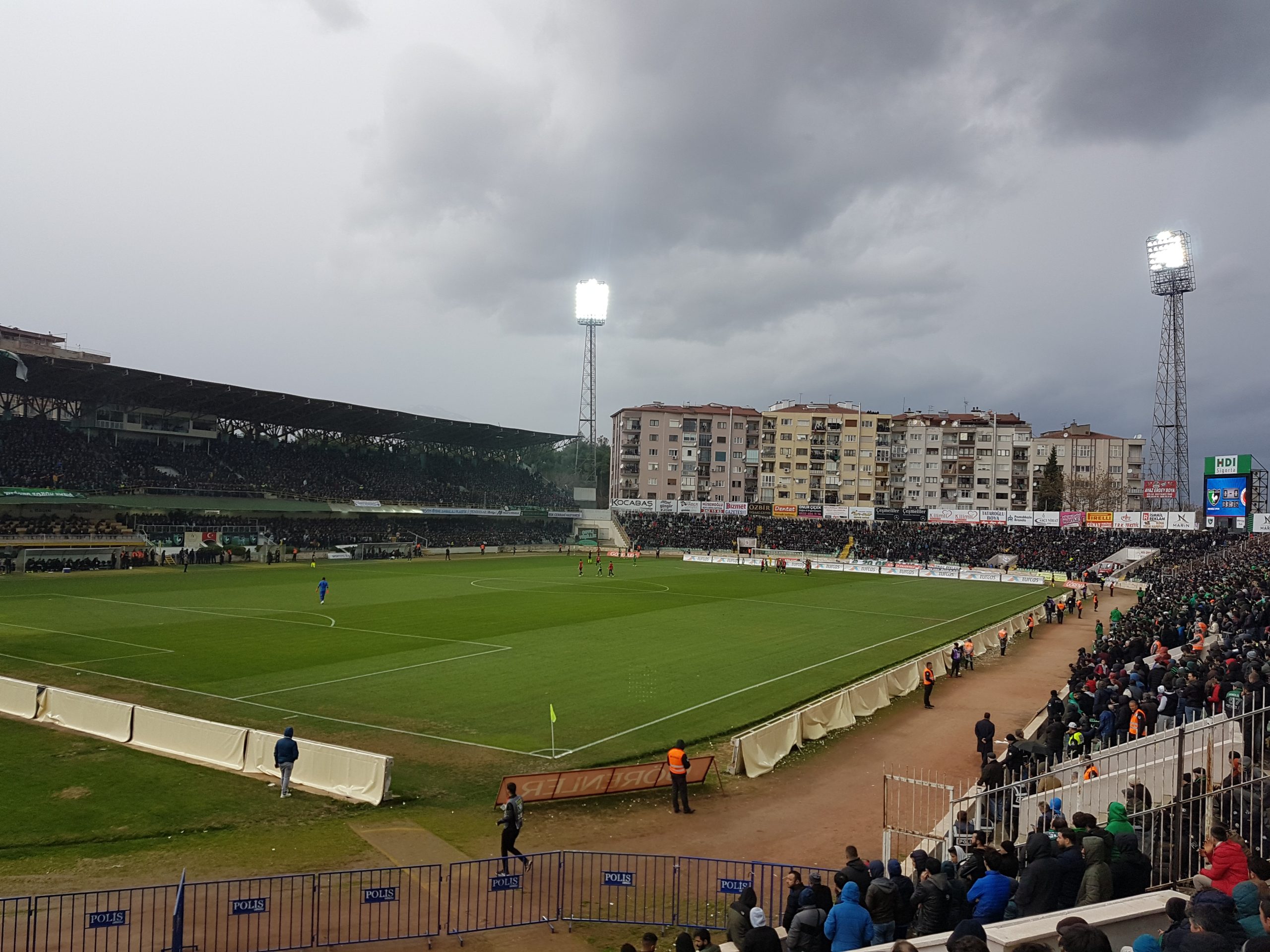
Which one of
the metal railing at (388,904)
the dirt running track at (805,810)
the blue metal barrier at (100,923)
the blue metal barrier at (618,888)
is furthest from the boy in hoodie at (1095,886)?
the blue metal barrier at (100,923)

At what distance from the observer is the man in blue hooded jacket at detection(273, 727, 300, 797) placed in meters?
15.1

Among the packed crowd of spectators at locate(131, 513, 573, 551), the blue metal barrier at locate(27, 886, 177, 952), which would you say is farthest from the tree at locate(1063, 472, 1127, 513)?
the blue metal barrier at locate(27, 886, 177, 952)

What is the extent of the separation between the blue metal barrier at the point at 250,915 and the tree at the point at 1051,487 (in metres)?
121

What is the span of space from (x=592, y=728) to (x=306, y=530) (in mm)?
64225

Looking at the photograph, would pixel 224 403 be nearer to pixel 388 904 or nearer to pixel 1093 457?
pixel 388 904

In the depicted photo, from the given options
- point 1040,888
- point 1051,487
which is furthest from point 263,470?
point 1051,487

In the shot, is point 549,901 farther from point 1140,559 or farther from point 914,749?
point 1140,559

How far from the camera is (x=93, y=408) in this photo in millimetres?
70312

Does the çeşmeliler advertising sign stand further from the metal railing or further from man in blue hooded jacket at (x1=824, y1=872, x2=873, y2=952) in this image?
man in blue hooded jacket at (x1=824, y1=872, x2=873, y2=952)

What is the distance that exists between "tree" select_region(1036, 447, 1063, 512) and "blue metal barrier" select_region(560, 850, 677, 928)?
117582 millimetres

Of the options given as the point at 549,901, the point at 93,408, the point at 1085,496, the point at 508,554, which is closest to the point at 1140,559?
the point at 1085,496

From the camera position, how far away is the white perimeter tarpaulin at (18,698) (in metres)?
19.6

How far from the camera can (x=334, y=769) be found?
1557 cm

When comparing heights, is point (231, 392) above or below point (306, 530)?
above
